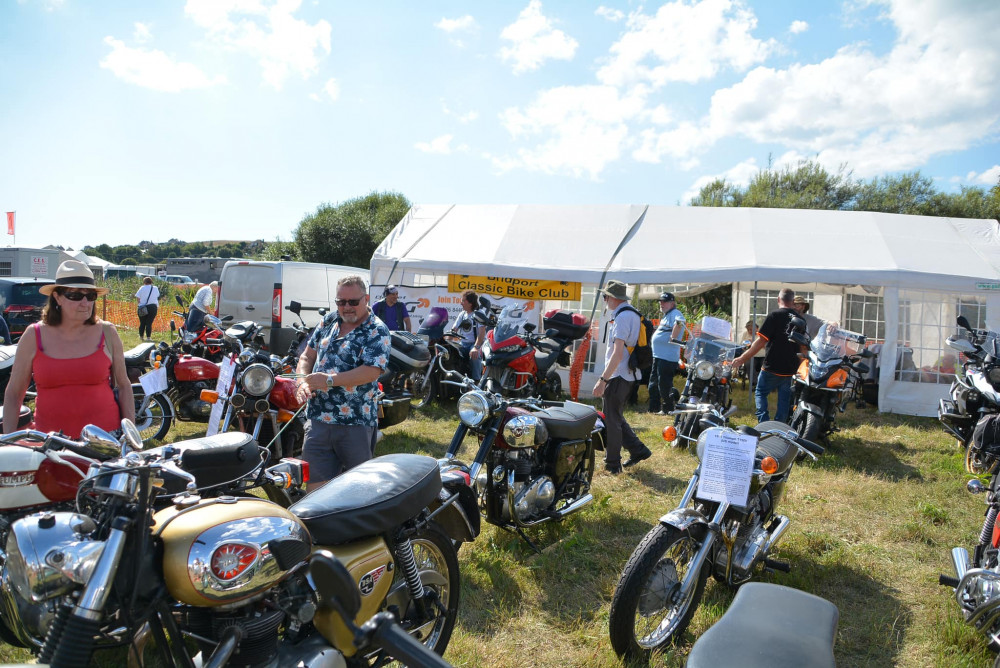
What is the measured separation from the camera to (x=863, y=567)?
13.7 feet

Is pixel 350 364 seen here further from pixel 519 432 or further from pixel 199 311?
pixel 199 311

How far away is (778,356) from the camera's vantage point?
23.1ft

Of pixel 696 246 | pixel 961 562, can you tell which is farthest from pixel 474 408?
pixel 696 246

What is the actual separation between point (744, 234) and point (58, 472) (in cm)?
1033

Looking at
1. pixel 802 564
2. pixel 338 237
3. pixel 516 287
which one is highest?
pixel 338 237

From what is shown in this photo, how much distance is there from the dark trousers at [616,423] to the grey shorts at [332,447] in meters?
2.65

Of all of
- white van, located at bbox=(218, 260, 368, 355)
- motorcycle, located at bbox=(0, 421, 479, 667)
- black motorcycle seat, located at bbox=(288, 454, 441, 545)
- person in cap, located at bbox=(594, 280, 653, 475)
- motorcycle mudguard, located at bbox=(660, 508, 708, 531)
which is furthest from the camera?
white van, located at bbox=(218, 260, 368, 355)

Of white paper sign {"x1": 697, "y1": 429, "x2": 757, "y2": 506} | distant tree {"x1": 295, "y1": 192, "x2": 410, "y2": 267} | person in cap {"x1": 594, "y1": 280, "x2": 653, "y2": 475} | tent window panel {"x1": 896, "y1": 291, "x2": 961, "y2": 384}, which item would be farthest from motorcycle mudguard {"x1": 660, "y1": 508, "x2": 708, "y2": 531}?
distant tree {"x1": 295, "y1": 192, "x2": 410, "y2": 267}

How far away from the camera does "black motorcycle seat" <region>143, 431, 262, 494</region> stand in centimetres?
243

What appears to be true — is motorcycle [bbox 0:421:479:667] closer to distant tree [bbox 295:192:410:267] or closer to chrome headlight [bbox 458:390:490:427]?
chrome headlight [bbox 458:390:490:427]

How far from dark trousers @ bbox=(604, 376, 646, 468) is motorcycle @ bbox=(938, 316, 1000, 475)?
2.79 meters

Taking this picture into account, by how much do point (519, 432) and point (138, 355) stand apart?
4519 millimetres

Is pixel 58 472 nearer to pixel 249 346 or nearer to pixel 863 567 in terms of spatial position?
pixel 249 346

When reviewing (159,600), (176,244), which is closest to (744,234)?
(159,600)
